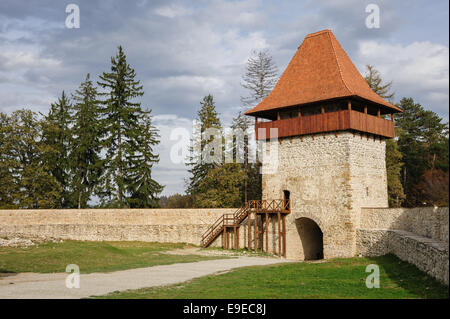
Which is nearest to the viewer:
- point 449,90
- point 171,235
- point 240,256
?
point 449,90

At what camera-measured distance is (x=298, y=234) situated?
74.9 feet

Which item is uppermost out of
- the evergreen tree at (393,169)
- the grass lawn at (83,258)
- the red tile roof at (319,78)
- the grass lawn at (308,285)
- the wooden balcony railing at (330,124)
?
the red tile roof at (319,78)

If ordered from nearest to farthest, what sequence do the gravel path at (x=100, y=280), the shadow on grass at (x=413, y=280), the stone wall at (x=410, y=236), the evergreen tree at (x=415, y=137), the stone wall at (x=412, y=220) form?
the shadow on grass at (x=413, y=280)
the stone wall at (x=410, y=236)
the gravel path at (x=100, y=280)
the stone wall at (x=412, y=220)
the evergreen tree at (x=415, y=137)

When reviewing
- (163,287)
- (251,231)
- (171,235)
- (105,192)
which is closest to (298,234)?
(251,231)

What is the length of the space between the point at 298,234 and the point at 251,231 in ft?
9.64

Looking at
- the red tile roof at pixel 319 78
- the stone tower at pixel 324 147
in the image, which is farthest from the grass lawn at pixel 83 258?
the red tile roof at pixel 319 78

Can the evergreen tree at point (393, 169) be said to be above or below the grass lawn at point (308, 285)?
above

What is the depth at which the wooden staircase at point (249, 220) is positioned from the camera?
22.9 metres

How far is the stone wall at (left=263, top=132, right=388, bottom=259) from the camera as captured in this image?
20.8 metres

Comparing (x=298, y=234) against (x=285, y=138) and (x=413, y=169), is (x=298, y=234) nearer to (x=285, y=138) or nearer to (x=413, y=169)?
(x=285, y=138)

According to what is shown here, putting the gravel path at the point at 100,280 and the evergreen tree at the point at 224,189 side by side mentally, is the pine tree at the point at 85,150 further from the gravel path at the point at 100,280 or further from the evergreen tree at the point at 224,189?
the gravel path at the point at 100,280

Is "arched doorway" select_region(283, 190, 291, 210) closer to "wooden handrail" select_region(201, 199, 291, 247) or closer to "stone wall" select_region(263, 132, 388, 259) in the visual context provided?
"wooden handrail" select_region(201, 199, 291, 247)

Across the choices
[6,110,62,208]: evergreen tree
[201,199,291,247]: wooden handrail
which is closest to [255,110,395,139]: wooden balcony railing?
[201,199,291,247]: wooden handrail

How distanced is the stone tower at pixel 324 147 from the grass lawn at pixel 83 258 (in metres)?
5.42
